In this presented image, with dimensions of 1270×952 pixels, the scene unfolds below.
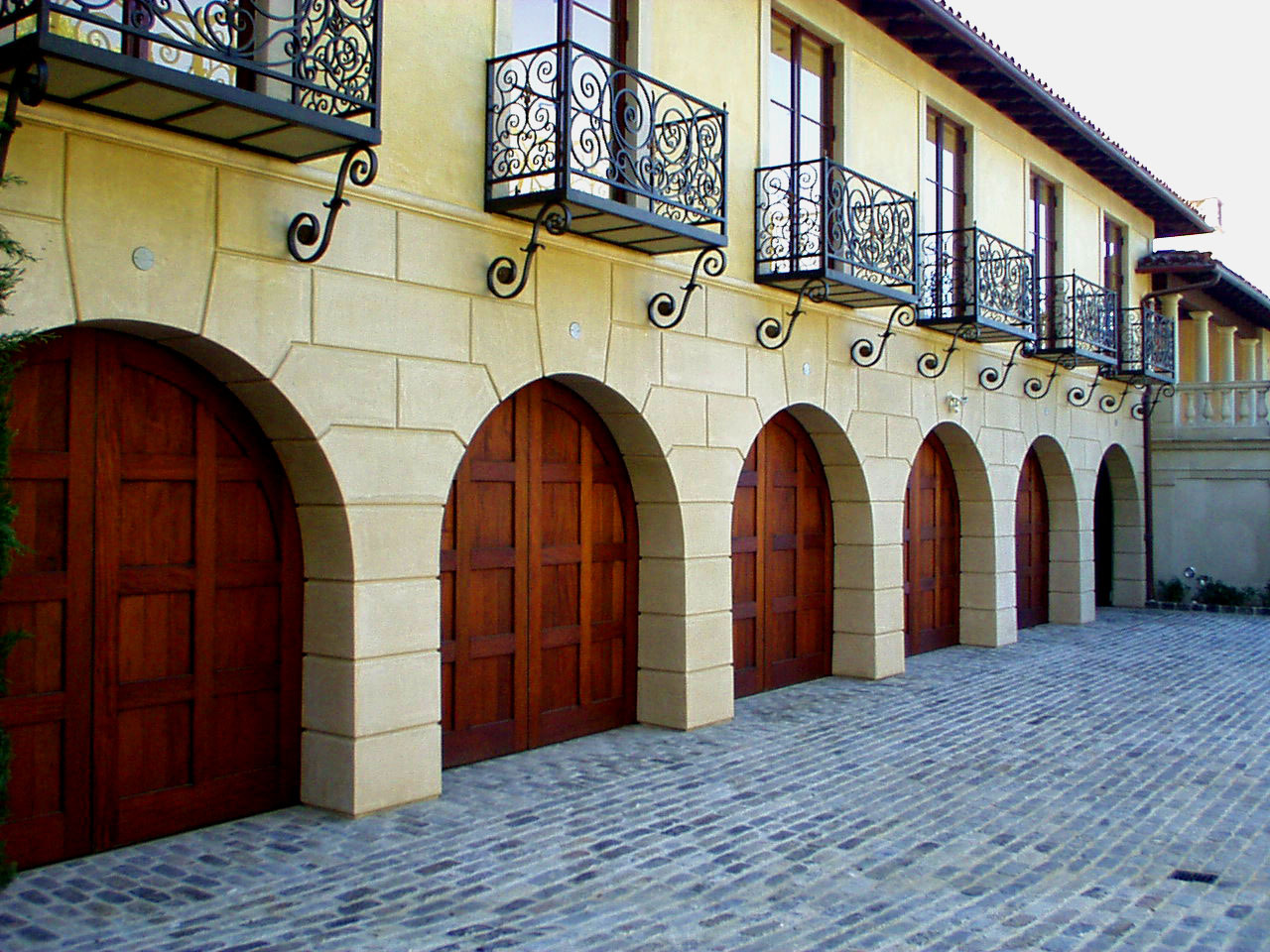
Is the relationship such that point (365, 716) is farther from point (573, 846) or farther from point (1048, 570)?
point (1048, 570)

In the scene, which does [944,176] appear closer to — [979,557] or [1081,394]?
[979,557]

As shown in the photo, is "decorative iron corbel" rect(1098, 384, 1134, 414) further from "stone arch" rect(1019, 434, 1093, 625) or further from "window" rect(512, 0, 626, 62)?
"window" rect(512, 0, 626, 62)

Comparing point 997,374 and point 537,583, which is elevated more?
point 997,374

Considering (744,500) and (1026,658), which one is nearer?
(744,500)

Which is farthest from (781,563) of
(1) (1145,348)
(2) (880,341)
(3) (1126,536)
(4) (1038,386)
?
(3) (1126,536)

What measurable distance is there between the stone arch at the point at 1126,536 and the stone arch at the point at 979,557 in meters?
5.89

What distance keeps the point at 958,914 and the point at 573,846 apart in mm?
2058

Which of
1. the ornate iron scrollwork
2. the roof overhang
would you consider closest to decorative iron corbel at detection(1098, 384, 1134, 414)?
the roof overhang

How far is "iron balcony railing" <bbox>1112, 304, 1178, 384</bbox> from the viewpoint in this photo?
18.0 m

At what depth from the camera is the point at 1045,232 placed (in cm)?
1653

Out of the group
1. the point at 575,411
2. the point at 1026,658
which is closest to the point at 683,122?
the point at 575,411

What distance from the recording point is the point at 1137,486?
64.4 feet

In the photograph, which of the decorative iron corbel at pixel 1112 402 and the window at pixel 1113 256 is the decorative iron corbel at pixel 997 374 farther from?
the window at pixel 1113 256

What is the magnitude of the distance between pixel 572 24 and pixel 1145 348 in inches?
509
